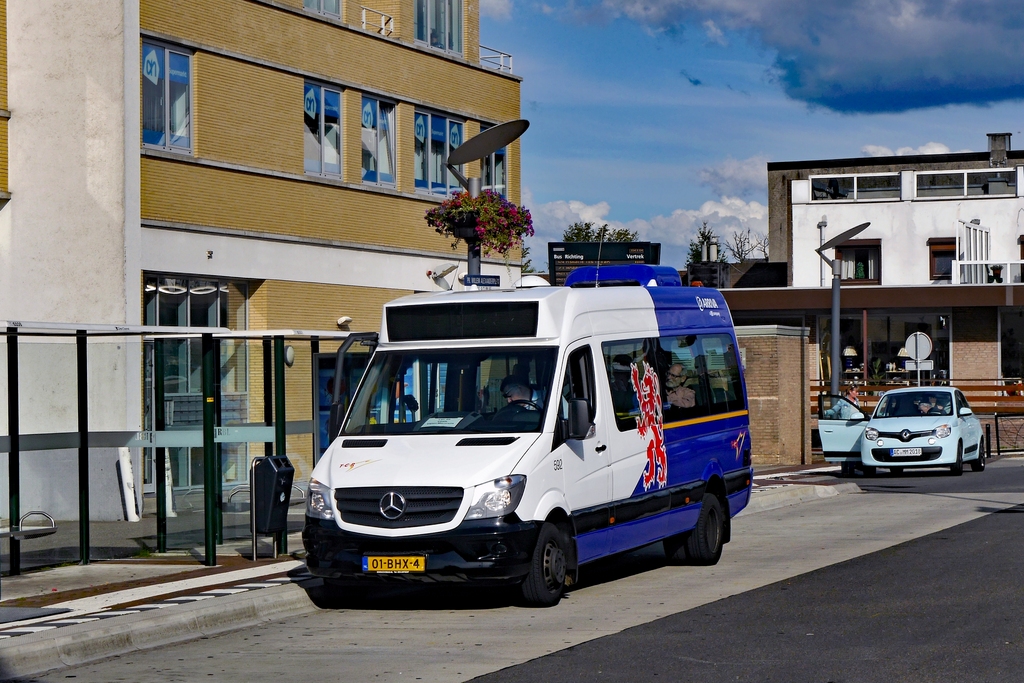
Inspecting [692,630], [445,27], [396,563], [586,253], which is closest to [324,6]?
[445,27]

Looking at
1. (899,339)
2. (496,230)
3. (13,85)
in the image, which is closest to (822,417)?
(496,230)

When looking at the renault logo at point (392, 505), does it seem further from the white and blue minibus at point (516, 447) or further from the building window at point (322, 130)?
the building window at point (322, 130)

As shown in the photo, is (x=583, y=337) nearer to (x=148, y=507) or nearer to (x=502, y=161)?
(x=148, y=507)

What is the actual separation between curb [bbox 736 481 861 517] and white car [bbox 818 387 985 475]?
10.7ft

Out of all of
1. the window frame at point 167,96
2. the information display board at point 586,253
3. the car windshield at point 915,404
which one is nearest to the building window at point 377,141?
the window frame at point 167,96

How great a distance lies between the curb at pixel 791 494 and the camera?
20.1 m

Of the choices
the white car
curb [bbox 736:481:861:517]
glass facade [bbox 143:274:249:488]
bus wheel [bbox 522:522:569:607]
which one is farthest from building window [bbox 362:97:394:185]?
bus wheel [bbox 522:522:569:607]

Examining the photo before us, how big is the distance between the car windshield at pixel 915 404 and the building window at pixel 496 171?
8.60 meters

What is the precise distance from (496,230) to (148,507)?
727 cm

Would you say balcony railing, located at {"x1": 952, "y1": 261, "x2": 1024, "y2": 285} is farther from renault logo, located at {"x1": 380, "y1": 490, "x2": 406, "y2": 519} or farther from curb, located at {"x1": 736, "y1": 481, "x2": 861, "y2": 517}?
renault logo, located at {"x1": 380, "y1": 490, "x2": 406, "y2": 519}

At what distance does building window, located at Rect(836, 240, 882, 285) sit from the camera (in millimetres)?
54375

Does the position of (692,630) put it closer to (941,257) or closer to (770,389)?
(770,389)

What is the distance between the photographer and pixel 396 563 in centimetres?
1013

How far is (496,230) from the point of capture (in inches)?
763
